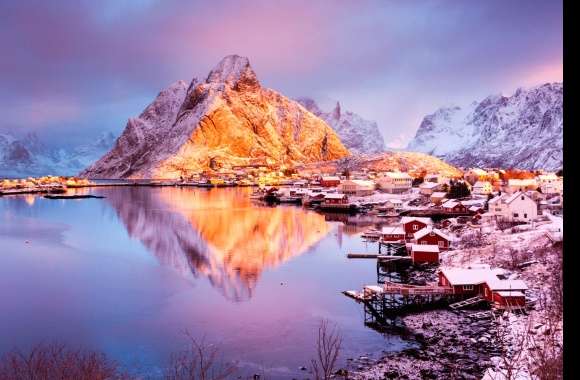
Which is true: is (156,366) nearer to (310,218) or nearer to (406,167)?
(310,218)

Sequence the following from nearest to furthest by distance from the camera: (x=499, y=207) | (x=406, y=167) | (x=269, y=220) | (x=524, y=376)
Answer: (x=524, y=376), (x=499, y=207), (x=269, y=220), (x=406, y=167)

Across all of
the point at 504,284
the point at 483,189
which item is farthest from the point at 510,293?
the point at 483,189

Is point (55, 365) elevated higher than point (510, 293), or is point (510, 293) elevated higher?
point (510, 293)

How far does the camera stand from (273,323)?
13250 mm

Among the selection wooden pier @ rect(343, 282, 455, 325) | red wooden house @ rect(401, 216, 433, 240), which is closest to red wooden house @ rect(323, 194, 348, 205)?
red wooden house @ rect(401, 216, 433, 240)

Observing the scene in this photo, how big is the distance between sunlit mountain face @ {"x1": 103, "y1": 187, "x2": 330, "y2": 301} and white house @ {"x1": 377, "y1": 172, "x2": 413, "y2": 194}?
51.1ft

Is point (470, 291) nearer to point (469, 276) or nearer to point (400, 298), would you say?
point (469, 276)

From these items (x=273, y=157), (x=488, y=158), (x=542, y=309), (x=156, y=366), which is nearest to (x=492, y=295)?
(x=542, y=309)

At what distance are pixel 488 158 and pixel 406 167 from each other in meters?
74.5

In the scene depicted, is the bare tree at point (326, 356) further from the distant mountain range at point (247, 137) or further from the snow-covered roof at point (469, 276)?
the distant mountain range at point (247, 137)

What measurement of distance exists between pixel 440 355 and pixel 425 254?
9.68 metres

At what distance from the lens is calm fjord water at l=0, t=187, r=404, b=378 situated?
11883 millimetres

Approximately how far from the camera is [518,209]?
90.3ft

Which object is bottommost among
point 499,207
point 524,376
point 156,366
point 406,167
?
point 156,366
